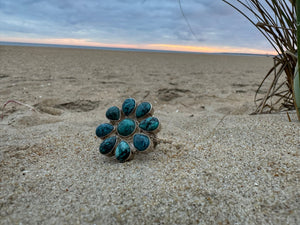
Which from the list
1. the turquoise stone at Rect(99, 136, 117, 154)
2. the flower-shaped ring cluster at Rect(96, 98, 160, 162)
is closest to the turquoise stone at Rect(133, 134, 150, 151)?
the flower-shaped ring cluster at Rect(96, 98, 160, 162)

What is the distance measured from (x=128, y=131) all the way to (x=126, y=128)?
2 cm

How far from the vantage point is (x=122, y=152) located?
1328mm

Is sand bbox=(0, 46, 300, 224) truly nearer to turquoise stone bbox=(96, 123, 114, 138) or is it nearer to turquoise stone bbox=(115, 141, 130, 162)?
turquoise stone bbox=(115, 141, 130, 162)

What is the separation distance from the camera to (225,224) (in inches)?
36.3

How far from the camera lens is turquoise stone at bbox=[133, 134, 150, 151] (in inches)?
51.8

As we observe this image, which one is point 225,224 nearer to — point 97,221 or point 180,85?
point 97,221

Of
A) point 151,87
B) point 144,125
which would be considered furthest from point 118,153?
point 151,87

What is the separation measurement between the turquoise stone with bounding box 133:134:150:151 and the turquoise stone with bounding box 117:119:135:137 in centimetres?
4

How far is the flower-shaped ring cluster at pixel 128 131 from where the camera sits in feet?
4.37

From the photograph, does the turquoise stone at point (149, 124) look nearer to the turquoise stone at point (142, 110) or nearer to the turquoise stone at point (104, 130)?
the turquoise stone at point (142, 110)

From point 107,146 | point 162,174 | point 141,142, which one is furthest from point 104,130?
point 162,174

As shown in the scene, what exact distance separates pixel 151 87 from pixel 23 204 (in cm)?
311

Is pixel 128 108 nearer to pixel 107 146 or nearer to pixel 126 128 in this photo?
pixel 126 128

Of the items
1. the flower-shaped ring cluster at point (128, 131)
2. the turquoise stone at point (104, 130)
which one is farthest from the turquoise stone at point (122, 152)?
the turquoise stone at point (104, 130)
